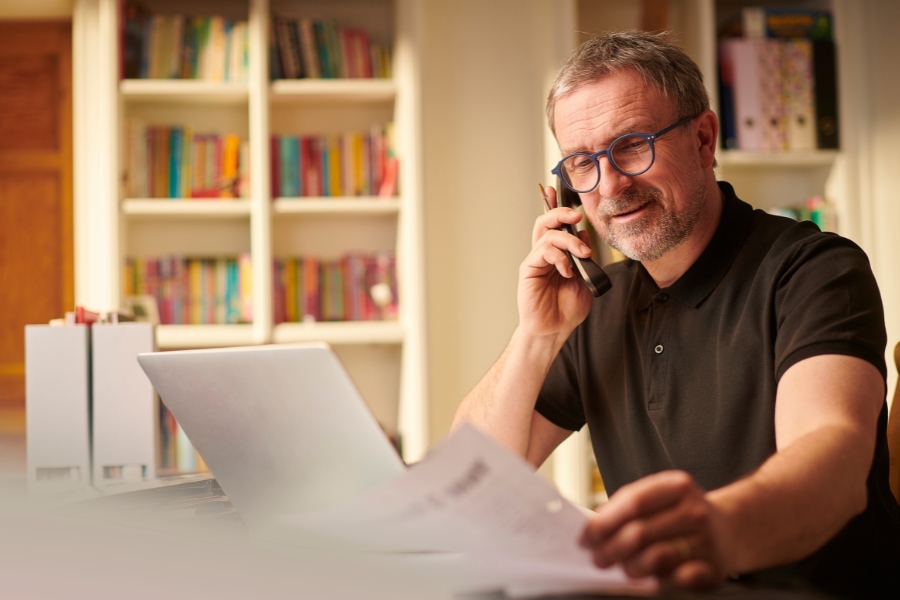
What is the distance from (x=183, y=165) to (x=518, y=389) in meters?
1.96

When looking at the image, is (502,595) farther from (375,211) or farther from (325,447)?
(375,211)

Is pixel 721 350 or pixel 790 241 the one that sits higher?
pixel 790 241

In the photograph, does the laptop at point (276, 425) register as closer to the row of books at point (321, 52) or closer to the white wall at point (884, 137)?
the row of books at point (321, 52)

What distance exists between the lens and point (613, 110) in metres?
1.22

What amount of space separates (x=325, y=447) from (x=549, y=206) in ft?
2.87

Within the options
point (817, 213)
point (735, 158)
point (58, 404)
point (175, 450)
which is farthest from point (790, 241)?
point (175, 450)

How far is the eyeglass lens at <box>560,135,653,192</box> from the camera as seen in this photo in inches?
48.8

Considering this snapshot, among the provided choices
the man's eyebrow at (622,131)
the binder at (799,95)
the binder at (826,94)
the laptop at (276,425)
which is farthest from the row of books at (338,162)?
the laptop at (276,425)

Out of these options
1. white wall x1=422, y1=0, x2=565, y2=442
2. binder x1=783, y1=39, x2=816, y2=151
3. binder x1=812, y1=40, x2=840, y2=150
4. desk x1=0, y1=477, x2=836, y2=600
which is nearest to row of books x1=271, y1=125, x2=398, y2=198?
white wall x1=422, y1=0, x2=565, y2=442

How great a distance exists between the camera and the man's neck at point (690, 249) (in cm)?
126

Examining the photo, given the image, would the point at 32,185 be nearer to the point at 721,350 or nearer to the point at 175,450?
the point at 175,450

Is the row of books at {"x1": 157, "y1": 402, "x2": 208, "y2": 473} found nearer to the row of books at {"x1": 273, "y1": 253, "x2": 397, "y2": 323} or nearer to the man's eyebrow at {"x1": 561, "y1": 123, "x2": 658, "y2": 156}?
the row of books at {"x1": 273, "y1": 253, "x2": 397, "y2": 323}

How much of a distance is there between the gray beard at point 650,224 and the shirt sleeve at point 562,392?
191mm

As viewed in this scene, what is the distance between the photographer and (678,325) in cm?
121
